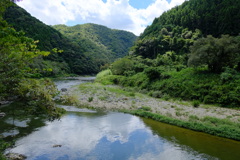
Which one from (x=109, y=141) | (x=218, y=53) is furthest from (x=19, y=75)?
(x=218, y=53)

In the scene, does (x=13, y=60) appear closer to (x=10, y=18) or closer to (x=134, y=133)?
(x=134, y=133)

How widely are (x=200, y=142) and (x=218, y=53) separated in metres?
18.6

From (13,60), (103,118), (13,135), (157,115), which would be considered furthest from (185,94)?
(13,60)

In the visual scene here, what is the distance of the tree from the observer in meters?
26.5

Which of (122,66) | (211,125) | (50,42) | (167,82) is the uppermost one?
(50,42)

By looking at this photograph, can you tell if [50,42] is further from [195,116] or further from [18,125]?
[195,116]

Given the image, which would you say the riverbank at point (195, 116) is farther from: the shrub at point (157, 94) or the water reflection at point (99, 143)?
the shrub at point (157, 94)

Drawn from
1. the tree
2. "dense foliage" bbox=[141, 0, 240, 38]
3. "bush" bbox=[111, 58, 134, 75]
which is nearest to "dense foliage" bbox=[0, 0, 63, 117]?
the tree

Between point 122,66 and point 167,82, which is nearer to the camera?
point 167,82

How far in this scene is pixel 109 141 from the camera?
526 inches

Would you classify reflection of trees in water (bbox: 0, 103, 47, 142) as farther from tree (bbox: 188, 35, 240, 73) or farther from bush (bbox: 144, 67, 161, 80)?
tree (bbox: 188, 35, 240, 73)

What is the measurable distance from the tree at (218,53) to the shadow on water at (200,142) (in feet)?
54.0

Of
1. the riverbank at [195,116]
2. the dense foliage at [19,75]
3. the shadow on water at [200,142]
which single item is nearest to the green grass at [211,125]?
the riverbank at [195,116]

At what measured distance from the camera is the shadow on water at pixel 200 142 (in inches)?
461
